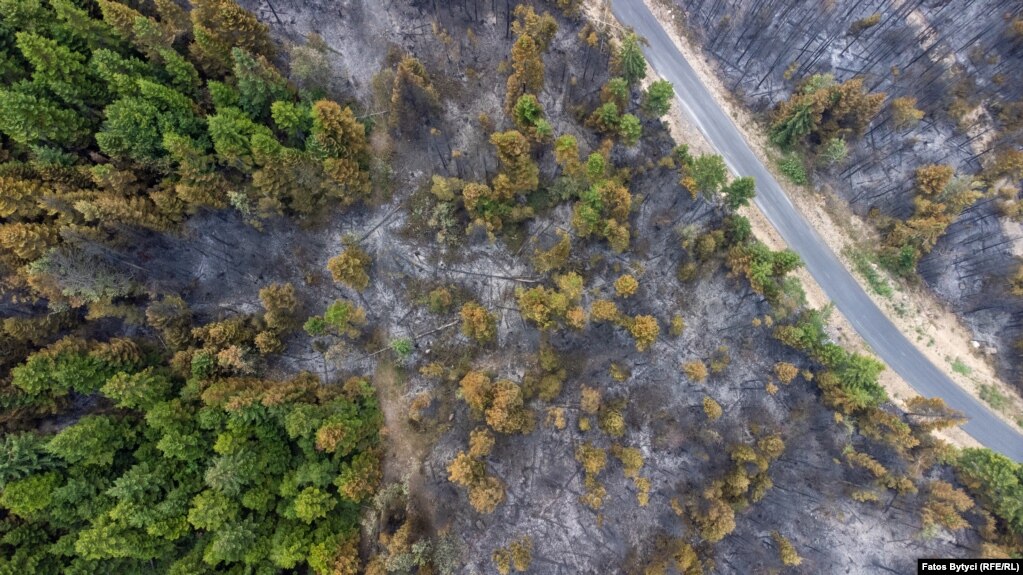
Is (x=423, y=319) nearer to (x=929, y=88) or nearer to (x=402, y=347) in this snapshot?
(x=402, y=347)

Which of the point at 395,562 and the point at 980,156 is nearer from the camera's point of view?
the point at 395,562

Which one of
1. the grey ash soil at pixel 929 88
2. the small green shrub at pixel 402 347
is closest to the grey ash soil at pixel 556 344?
the small green shrub at pixel 402 347

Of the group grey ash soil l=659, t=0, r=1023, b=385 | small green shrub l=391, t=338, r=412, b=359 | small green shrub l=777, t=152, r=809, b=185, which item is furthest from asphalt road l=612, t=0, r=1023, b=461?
small green shrub l=391, t=338, r=412, b=359

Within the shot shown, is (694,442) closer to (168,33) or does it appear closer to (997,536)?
(997,536)

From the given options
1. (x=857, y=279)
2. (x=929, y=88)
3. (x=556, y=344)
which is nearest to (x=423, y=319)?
(x=556, y=344)

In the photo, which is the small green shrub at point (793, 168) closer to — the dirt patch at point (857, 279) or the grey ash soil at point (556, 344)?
the dirt patch at point (857, 279)

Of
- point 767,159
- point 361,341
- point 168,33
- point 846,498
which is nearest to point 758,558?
point 846,498
